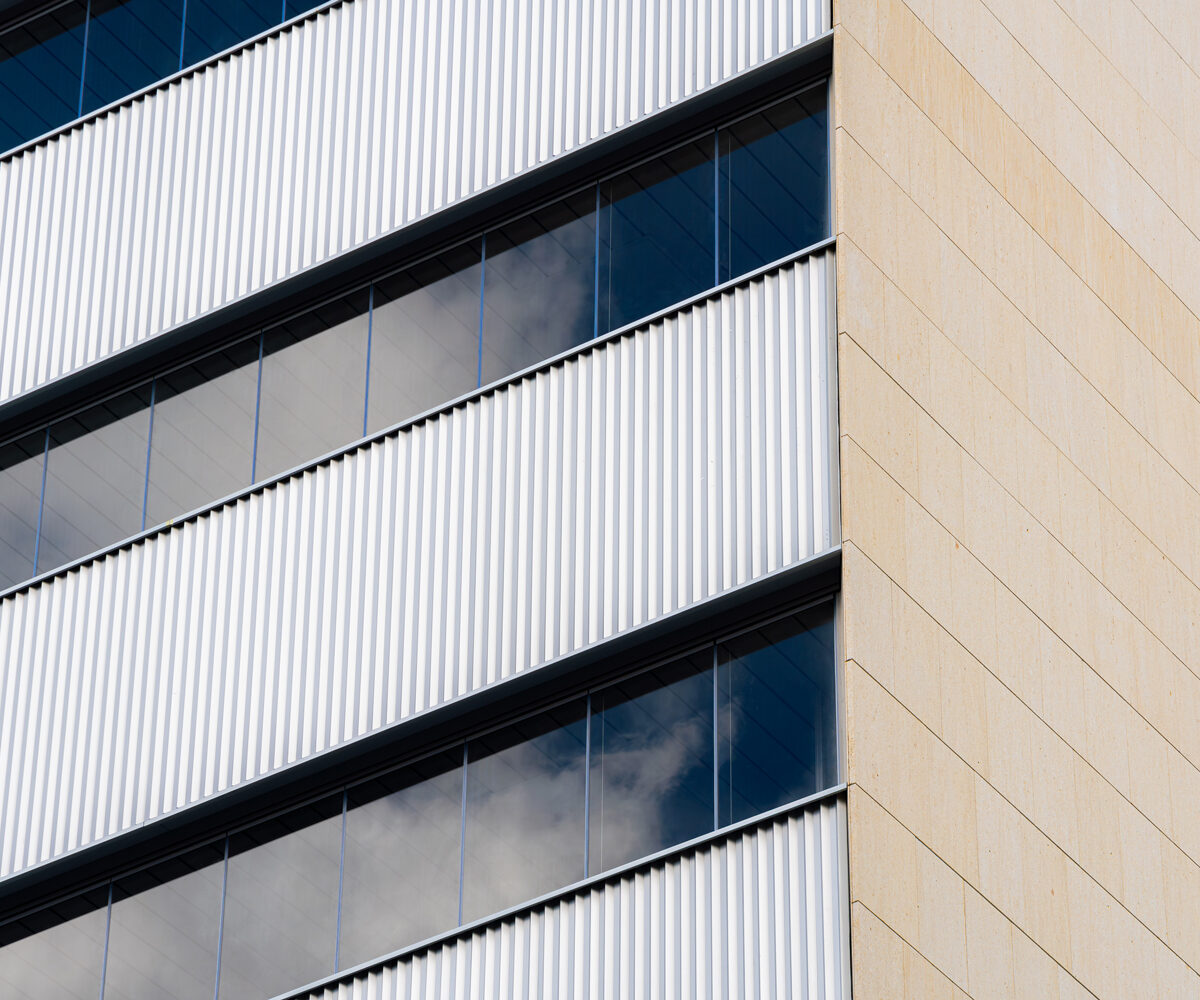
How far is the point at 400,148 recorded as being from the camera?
23797mm

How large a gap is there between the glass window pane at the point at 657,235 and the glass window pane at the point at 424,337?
1424 millimetres

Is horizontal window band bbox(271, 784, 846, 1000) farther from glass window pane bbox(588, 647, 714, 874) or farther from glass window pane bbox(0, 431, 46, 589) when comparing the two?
glass window pane bbox(0, 431, 46, 589)

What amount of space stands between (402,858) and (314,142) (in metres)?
7.19

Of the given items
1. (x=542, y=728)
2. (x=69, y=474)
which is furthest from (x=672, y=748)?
(x=69, y=474)

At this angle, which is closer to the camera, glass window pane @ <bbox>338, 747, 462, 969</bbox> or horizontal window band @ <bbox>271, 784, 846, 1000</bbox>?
horizontal window band @ <bbox>271, 784, 846, 1000</bbox>

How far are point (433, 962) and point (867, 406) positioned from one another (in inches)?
217

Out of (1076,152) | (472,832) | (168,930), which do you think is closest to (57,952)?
(168,930)

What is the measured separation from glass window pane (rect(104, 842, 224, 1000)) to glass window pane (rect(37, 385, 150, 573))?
3421mm

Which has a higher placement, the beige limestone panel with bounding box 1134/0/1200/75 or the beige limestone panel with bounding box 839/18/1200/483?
the beige limestone panel with bounding box 1134/0/1200/75

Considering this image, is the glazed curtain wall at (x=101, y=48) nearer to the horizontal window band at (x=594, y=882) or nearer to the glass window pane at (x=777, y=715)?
the glass window pane at (x=777, y=715)

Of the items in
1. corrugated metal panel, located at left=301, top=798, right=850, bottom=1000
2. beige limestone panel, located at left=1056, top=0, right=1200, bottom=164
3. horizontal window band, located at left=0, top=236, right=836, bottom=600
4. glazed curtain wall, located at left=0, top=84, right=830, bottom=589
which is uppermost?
beige limestone panel, located at left=1056, top=0, right=1200, bottom=164

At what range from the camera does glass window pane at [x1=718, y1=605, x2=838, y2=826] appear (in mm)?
19406

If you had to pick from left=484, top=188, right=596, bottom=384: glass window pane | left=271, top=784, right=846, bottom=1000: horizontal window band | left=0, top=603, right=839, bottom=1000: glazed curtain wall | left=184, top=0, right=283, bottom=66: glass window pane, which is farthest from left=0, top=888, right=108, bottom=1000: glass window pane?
left=184, top=0, right=283, bottom=66: glass window pane

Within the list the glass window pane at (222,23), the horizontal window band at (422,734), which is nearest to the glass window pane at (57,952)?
the horizontal window band at (422,734)
